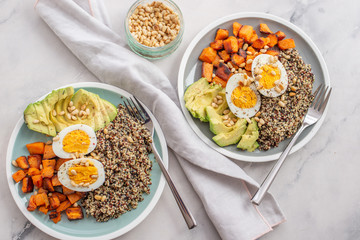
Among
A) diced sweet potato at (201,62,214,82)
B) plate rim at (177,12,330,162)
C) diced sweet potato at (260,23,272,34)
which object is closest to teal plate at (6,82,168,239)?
plate rim at (177,12,330,162)

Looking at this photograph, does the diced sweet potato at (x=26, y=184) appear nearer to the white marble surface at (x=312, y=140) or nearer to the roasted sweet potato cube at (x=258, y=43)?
the white marble surface at (x=312, y=140)

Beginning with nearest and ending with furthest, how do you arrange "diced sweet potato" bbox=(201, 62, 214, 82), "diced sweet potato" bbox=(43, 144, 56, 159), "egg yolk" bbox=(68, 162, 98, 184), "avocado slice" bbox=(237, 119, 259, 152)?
"egg yolk" bbox=(68, 162, 98, 184), "diced sweet potato" bbox=(43, 144, 56, 159), "avocado slice" bbox=(237, 119, 259, 152), "diced sweet potato" bbox=(201, 62, 214, 82)

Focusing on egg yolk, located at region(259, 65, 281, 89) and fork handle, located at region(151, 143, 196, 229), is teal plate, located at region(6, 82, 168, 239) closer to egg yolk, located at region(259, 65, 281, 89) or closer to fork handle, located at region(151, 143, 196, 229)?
fork handle, located at region(151, 143, 196, 229)

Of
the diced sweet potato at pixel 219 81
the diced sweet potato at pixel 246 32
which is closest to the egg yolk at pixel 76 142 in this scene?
the diced sweet potato at pixel 219 81

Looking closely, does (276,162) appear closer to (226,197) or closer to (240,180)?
(240,180)

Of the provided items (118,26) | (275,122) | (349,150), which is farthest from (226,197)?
(118,26)

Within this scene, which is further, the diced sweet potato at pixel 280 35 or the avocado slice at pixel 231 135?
the diced sweet potato at pixel 280 35

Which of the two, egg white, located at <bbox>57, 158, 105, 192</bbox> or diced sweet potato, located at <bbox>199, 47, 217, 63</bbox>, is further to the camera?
diced sweet potato, located at <bbox>199, 47, 217, 63</bbox>
